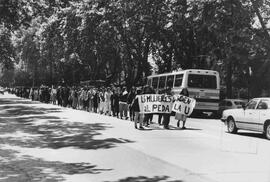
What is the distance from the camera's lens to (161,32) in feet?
139

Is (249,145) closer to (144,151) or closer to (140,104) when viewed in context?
(144,151)

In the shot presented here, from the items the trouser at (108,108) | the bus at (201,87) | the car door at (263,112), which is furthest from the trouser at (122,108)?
the car door at (263,112)

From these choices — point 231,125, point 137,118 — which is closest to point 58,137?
point 137,118

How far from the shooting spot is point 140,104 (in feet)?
65.8

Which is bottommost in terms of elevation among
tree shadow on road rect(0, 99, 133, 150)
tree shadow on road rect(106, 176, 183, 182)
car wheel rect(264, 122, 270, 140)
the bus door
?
tree shadow on road rect(106, 176, 183, 182)

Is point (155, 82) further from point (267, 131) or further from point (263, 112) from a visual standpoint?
point (267, 131)

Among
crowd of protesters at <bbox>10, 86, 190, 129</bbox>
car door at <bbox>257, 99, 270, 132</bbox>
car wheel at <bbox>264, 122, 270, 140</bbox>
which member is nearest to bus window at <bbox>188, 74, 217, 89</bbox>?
crowd of protesters at <bbox>10, 86, 190, 129</bbox>

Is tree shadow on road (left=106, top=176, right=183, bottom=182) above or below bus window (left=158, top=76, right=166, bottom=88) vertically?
below

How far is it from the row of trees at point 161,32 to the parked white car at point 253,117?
32.5 ft

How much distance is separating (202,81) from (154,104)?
9.13m

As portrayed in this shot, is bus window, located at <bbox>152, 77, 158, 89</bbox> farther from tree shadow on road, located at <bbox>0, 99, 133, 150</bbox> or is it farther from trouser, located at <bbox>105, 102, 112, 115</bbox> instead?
tree shadow on road, located at <bbox>0, 99, 133, 150</bbox>

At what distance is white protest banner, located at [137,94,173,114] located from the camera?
2001 cm

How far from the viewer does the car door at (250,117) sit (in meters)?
16.7

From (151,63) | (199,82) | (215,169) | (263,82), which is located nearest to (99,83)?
(151,63)
